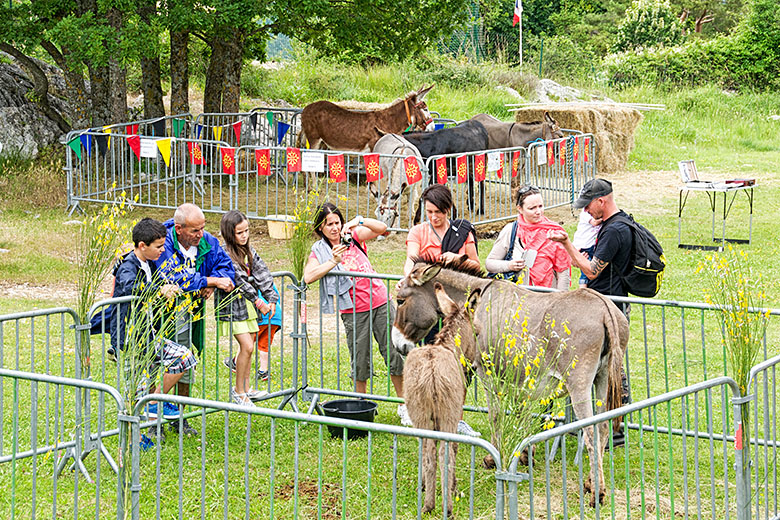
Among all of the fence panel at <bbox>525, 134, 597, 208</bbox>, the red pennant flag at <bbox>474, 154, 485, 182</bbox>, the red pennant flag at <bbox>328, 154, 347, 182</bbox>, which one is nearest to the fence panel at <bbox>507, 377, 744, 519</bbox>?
the red pennant flag at <bbox>474, 154, 485, 182</bbox>

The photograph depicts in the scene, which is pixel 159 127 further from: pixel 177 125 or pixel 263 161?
pixel 263 161

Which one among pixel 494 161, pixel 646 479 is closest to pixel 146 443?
pixel 646 479

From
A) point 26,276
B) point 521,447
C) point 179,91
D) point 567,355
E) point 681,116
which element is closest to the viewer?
point 521,447

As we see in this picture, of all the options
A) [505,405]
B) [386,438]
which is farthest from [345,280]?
[505,405]

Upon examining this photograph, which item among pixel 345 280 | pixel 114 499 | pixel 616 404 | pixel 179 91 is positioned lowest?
pixel 114 499

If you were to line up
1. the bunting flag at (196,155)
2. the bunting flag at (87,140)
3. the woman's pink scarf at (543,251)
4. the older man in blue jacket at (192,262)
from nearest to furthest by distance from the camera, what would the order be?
the older man in blue jacket at (192,262) < the woman's pink scarf at (543,251) < the bunting flag at (196,155) < the bunting flag at (87,140)

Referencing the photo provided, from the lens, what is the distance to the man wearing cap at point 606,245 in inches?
267

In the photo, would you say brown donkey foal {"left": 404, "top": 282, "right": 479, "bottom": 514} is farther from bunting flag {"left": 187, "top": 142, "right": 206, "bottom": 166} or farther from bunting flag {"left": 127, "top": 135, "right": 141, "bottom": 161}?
bunting flag {"left": 127, "top": 135, "right": 141, "bottom": 161}

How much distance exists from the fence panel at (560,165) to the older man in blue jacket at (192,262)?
8.30m

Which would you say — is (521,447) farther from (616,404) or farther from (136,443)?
(616,404)

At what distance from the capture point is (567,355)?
19.0 feet

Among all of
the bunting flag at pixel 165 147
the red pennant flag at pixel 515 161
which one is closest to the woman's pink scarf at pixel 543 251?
the red pennant flag at pixel 515 161

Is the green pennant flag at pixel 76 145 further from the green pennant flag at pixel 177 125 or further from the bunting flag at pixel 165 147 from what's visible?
the green pennant flag at pixel 177 125

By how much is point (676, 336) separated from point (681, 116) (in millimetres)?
21665
